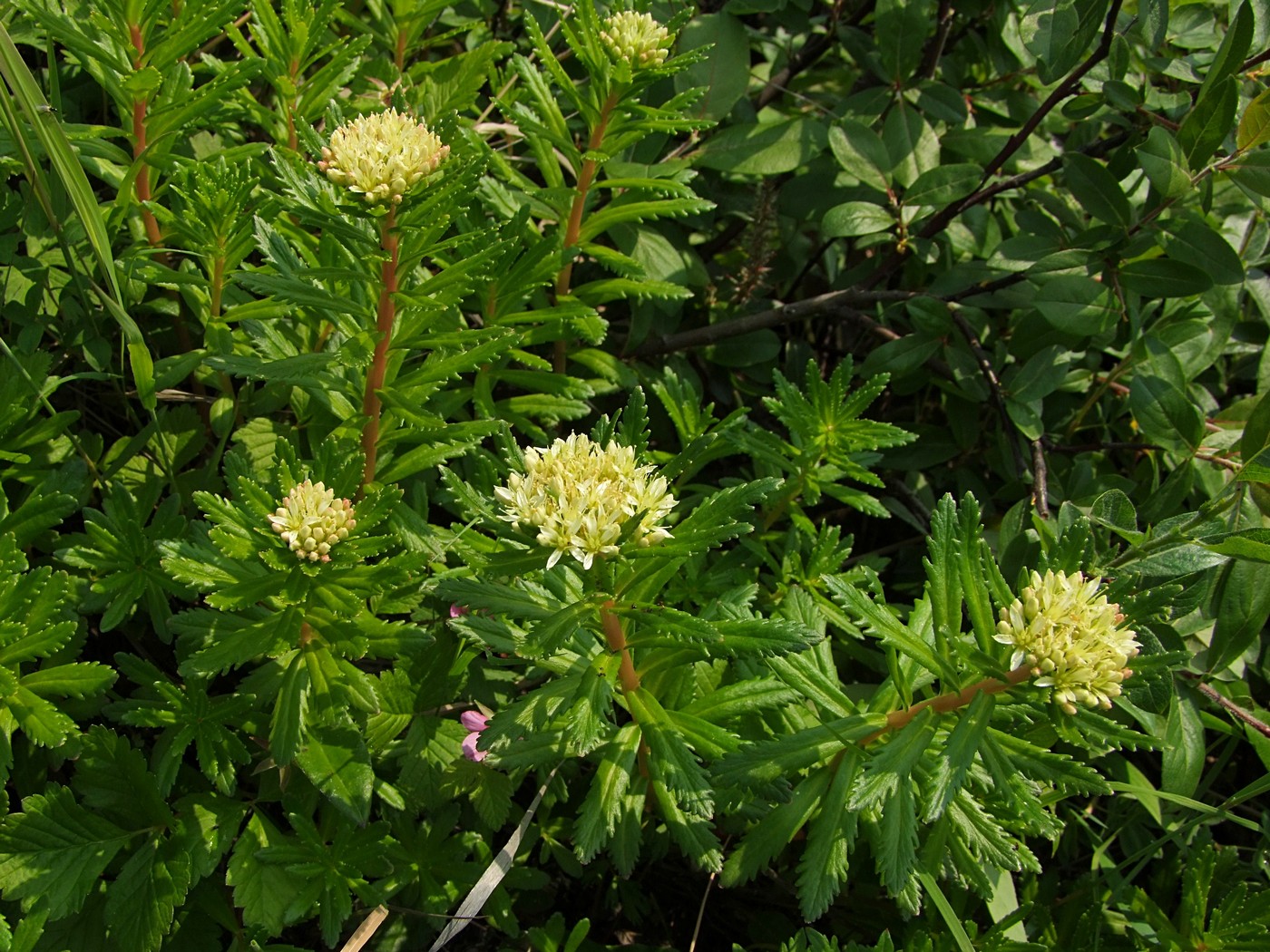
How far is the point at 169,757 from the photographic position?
2.15m

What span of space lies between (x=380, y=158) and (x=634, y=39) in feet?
2.61

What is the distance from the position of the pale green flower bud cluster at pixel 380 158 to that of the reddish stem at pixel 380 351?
0.07 metres

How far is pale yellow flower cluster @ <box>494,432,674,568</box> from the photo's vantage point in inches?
69.8

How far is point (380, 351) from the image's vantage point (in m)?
2.26

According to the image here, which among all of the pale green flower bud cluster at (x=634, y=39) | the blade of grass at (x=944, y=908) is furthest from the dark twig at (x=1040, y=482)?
the pale green flower bud cluster at (x=634, y=39)

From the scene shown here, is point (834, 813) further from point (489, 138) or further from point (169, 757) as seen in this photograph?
point (489, 138)

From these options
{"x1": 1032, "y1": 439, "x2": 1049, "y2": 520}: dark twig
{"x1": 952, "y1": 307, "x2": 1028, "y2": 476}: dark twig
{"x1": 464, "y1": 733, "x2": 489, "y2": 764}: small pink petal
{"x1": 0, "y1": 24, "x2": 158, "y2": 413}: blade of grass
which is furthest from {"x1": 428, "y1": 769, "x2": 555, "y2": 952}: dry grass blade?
{"x1": 952, "y1": 307, "x2": 1028, "y2": 476}: dark twig

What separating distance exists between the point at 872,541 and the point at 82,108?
2.85 m

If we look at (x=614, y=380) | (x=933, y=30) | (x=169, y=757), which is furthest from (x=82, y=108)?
(x=933, y=30)

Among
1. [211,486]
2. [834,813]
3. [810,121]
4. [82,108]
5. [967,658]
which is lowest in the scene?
[834,813]

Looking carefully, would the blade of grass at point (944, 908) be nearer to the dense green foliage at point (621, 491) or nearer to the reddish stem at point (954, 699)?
the dense green foliage at point (621, 491)

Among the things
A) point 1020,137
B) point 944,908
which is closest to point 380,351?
point 944,908

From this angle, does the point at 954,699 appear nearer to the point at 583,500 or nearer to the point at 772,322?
the point at 583,500

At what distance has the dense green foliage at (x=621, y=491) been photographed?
2.03 metres
